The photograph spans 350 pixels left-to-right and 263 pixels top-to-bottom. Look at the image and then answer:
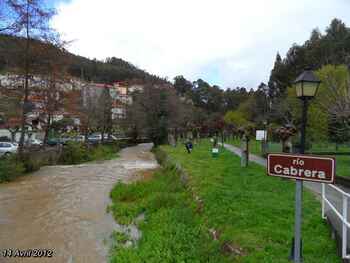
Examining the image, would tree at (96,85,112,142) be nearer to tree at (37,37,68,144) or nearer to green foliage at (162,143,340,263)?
tree at (37,37,68,144)

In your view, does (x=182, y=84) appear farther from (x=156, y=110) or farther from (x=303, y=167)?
(x=303, y=167)

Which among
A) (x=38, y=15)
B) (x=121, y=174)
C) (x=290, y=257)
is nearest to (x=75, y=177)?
(x=121, y=174)

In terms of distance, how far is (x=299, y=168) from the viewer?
162 inches

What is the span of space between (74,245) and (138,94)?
3885cm

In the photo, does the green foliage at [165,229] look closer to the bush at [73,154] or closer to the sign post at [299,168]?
the sign post at [299,168]

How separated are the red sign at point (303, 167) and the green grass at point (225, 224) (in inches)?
57.8

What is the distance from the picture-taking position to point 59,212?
34.3 feet

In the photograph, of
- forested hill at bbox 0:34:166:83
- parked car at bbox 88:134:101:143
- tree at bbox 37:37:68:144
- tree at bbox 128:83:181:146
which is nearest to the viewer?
tree at bbox 37:37:68:144

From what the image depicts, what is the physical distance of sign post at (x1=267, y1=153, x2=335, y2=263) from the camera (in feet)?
12.8

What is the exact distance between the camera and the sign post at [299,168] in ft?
12.8

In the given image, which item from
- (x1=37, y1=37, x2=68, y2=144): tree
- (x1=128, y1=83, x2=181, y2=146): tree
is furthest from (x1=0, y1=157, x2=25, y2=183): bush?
(x1=128, y1=83, x2=181, y2=146): tree

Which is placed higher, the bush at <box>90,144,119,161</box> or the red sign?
the red sign
